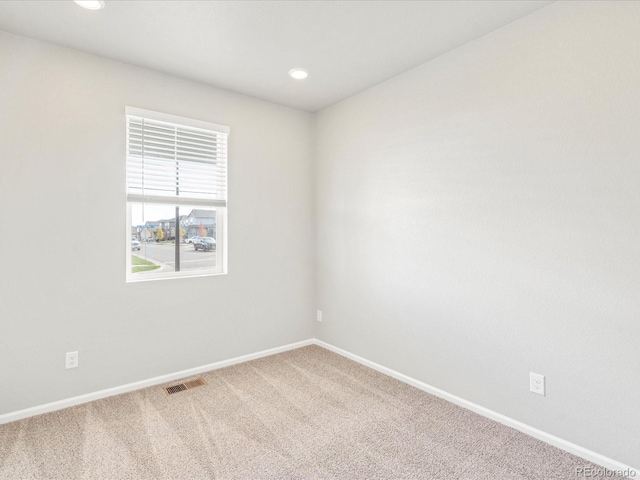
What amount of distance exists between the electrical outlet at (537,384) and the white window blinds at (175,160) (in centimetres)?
274

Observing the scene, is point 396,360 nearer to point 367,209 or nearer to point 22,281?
point 367,209

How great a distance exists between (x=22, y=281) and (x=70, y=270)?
267 mm

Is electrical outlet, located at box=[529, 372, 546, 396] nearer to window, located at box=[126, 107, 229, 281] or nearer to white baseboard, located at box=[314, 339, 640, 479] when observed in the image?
white baseboard, located at box=[314, 339, 640, 479]

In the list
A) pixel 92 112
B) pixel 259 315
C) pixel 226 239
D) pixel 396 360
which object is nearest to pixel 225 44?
pixel 92 112

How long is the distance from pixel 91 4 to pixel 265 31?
101 centimetres

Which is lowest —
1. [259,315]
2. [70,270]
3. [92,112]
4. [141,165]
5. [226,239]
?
[259,315]

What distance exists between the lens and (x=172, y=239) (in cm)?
298

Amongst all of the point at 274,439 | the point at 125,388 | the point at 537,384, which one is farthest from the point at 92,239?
the point at 537,384

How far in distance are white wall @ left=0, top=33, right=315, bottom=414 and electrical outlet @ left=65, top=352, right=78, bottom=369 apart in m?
0.04

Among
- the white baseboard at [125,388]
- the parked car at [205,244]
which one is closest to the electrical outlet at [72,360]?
the white baseboard at [125,388]

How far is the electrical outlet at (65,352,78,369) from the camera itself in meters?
2.44

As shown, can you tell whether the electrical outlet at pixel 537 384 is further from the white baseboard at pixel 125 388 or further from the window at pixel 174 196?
the window at pixel 174 196

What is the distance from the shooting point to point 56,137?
2381 millimetres

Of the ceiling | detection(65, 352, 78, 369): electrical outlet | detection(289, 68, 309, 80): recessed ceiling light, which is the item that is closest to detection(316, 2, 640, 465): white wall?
the ceiling
